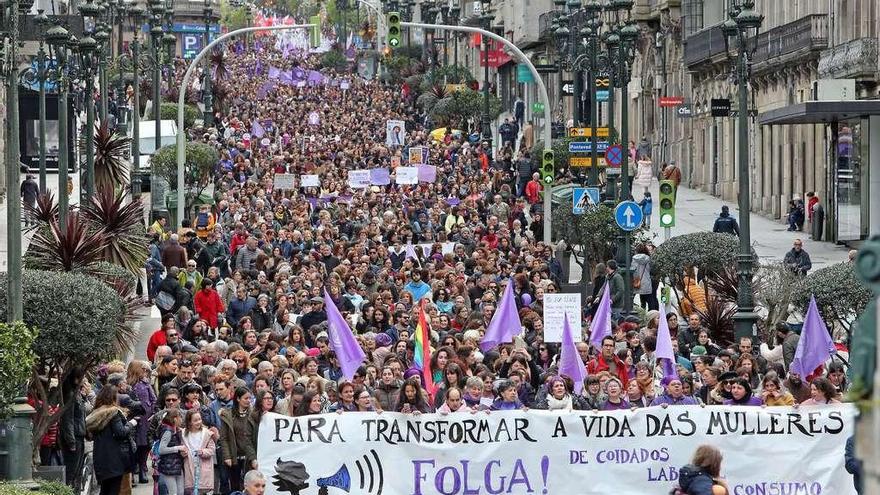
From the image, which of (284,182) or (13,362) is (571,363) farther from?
(284,182)

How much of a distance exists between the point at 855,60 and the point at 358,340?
25.2m

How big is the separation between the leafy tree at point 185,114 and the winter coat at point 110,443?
156 feet

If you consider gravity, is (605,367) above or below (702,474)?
below

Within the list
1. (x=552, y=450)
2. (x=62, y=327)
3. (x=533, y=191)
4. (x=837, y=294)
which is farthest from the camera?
(x=533, y=191)

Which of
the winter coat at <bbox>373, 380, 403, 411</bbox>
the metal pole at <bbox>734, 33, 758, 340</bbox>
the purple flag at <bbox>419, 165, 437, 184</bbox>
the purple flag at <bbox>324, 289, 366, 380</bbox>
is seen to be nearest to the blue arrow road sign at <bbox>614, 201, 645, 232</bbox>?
the metal pole at <bbox>734, 33, 758, 340</bbox>

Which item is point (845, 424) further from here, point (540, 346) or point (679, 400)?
point (540, 346)

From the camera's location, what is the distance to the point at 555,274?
30.6 m

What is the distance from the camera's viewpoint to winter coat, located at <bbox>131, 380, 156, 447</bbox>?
681 inches

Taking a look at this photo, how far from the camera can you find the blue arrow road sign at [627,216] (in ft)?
92.8

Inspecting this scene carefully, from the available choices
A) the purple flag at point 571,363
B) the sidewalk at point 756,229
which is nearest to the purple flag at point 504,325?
the purple flag at point 571,363

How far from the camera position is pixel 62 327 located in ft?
56.2

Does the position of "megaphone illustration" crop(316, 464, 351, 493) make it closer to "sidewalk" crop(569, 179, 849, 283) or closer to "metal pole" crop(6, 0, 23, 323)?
"metal pole" crop(6, 0, 23, 323)

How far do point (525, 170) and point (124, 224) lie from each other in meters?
23.5

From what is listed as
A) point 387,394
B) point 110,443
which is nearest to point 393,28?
Answer: point 387,394
